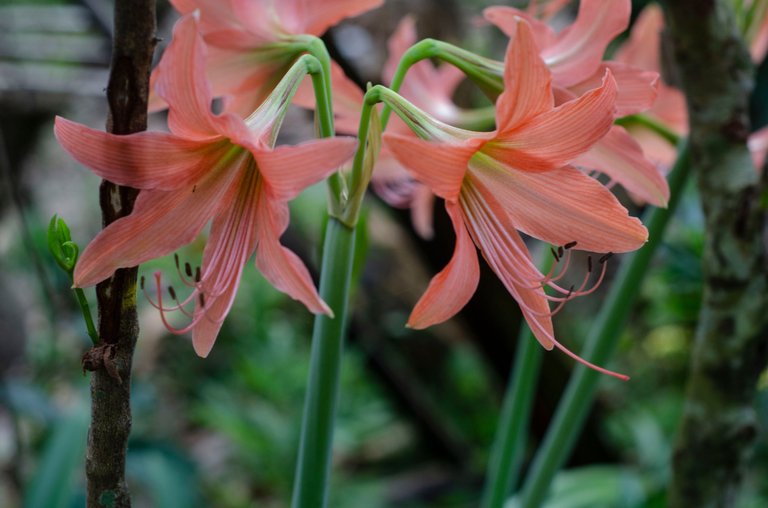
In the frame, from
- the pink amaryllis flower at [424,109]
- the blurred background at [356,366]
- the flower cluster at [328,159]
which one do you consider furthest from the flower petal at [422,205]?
the blurred background at [356,366]

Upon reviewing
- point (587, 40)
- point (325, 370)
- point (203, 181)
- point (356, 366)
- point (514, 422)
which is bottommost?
point (356, 366)

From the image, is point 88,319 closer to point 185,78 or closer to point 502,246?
point 185,78

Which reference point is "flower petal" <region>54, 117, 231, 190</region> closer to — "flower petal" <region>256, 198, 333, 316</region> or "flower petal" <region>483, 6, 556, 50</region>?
"flower petal" <region>256, 198, 333, 316</region>

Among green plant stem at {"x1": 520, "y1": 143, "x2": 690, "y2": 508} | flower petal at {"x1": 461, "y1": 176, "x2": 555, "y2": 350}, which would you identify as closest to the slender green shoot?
flower petal at {"x1": 461, "y1": 176, "x2": 555, "y2": 350}

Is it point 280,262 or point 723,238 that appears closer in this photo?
point 280,262

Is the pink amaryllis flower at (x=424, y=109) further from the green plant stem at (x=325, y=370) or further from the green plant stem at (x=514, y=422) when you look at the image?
the green plant stem at (x=325, y=370)

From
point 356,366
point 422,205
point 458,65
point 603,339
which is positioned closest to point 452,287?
point 458,65

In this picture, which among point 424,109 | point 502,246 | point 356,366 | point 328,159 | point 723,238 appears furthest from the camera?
point 356,366
